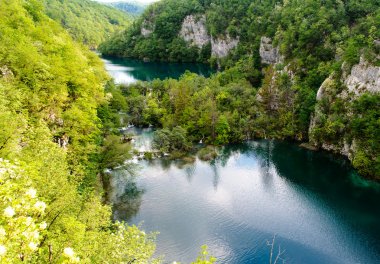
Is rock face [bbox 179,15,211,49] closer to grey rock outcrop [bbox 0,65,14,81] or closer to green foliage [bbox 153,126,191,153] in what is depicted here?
green foliage [bbox 153,126,191,153]

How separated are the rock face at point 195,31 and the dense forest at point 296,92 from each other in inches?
2351

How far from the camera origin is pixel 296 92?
72312mm

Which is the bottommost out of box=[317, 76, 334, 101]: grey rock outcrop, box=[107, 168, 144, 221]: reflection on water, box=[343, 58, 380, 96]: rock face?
box=[107, 168, 144, 221]: reflection on water

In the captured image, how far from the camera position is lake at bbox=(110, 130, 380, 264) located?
37.2 meters

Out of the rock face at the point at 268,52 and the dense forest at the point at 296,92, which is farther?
the rock face at the point at 268,52

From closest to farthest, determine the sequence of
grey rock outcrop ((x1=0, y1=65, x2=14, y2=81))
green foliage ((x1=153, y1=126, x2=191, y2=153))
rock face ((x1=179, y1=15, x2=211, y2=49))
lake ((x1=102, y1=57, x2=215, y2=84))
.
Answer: grey rock outcrop ((x1=0, y1=65, x2=14, y2=81)), green foliage ((x1=153, y1=126, x2=191, y2=153)), lake ((x1=102, y1=57, x2=215, y2=84)), rock face ((x1=179, y1=15, x2=211, y2=49))

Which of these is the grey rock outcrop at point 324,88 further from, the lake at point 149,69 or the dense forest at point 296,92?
the lake at point 149,69

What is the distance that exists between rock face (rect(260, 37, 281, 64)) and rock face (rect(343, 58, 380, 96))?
30.5 metres

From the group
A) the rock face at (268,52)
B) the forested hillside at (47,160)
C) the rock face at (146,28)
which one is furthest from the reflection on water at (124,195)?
the rock face at (146,28)

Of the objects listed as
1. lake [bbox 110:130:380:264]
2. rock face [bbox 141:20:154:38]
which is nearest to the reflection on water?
lake [bbox 110:130:380:264]

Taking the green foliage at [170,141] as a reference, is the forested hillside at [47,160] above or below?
above

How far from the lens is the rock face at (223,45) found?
128988 mm

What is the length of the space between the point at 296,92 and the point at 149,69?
87.9 meters

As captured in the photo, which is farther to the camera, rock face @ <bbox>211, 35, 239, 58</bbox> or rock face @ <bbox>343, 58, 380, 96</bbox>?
rock face @ <bbox>211, 35, 239, 58</bbox>
